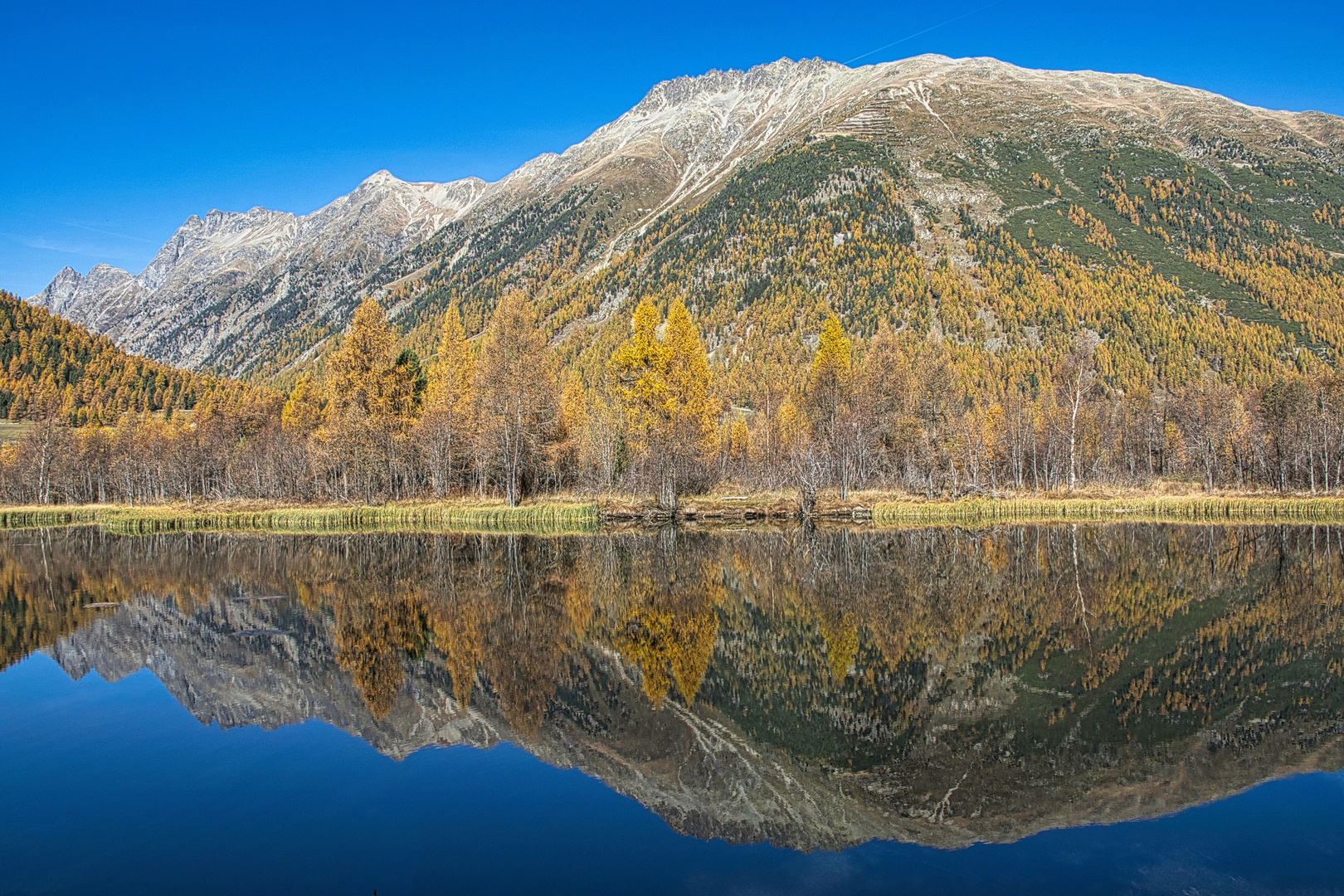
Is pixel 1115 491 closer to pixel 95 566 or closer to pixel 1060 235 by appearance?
pixel 95 566

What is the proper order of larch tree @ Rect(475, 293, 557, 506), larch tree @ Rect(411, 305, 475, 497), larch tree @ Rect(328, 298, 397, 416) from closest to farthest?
A: larch tree @ Rect(475, 293, 557, 506) < larch tree @ Rect(411, 305, 475, 497) < larch tree @ Rect(328, 298, 397, 416)

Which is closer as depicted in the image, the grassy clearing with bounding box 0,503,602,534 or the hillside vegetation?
the grassy clearing with bounding box 0,503,602,534

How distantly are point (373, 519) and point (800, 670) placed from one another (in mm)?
42688

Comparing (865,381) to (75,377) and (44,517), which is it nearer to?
(44,517)

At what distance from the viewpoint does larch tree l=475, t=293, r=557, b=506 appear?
169 feet

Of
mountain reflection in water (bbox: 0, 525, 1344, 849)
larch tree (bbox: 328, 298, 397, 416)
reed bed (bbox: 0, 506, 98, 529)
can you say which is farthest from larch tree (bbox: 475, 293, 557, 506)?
reed bed (bbox: 0, 506, 98, 529)

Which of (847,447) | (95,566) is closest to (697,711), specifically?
(95,566)

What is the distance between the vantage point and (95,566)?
32.4 metres

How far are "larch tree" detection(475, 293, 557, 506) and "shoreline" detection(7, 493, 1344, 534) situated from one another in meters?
3.77

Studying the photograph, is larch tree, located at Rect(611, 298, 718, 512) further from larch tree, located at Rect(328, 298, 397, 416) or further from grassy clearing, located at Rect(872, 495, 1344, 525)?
larch tree, located at Rect(328, 298, 397, 416)

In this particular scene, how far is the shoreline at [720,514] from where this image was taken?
47.6 metres

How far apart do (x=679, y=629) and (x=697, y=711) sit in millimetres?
5497

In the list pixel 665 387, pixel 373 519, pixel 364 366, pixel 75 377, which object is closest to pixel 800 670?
pixel 665 387

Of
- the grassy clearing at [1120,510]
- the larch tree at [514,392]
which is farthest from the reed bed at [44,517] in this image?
the grassy clearing at [1120,510]
